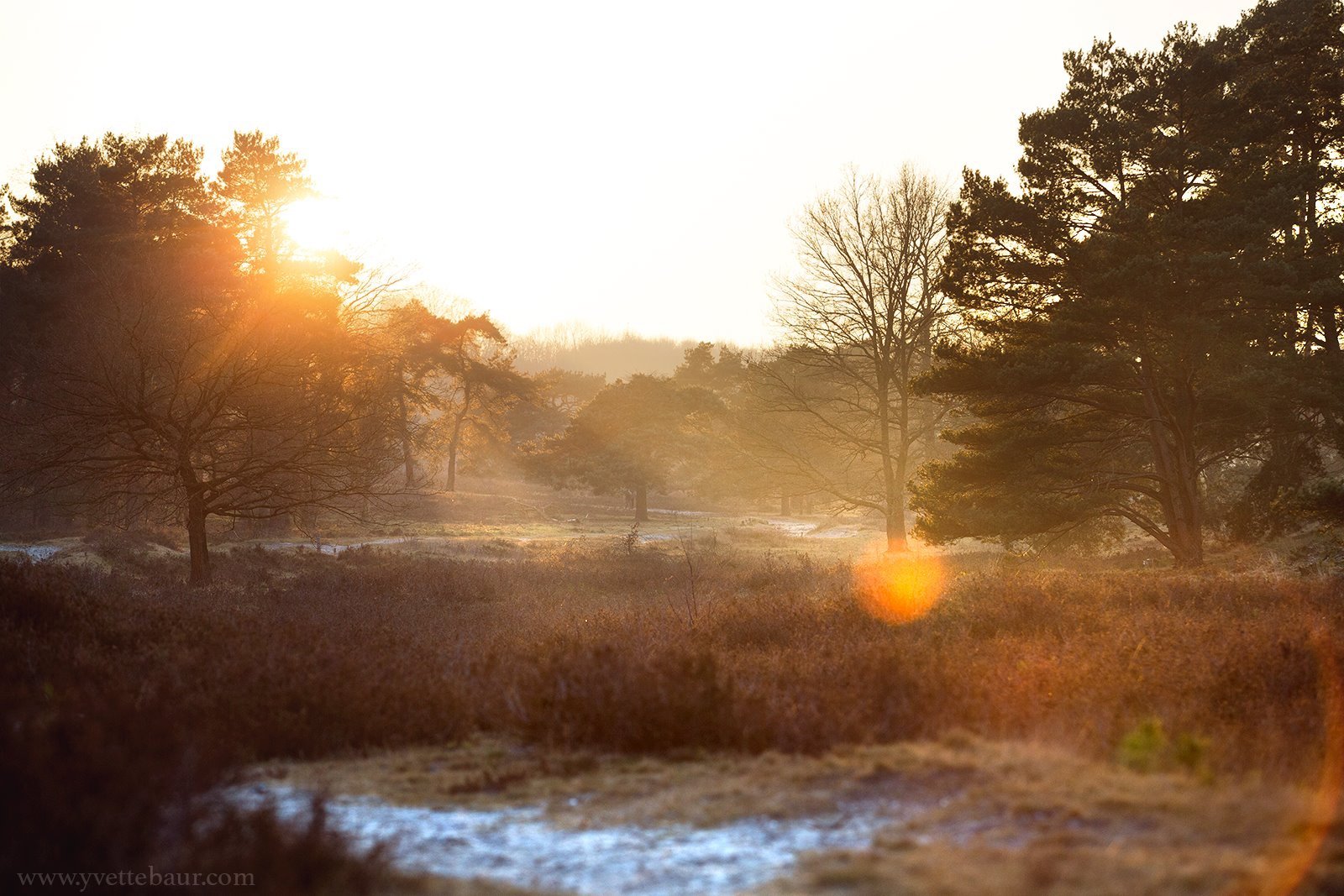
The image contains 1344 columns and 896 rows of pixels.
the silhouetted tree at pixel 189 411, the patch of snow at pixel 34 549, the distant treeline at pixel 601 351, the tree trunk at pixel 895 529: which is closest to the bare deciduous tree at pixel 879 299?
the tree trunk at pixel 895 529

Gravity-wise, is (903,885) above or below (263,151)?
below

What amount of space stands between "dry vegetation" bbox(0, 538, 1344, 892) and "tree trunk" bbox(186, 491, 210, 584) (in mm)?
4658

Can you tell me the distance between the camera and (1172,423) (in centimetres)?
1748

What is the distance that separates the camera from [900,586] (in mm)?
13383

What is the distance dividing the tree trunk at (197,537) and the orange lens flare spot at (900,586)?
11.2 metres

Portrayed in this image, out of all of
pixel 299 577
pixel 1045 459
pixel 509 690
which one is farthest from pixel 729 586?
pixel 509 690

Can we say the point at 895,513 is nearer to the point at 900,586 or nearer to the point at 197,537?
the point at 900,586

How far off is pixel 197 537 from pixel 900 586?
39.6 feet

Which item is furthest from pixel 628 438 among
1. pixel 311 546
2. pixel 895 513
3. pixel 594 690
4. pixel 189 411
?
pixel 594 690

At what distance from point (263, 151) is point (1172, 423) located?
2901cm

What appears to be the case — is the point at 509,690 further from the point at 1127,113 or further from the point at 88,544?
the point at 88,544

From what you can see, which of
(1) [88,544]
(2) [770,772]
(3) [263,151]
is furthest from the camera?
(3) [263,151]

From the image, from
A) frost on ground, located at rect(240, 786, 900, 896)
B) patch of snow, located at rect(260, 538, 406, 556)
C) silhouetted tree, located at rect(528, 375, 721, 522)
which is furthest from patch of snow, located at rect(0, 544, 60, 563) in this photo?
silhouetted tree, located at rect(528, 375, 721, 522)

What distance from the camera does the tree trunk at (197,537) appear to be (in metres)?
16.2
